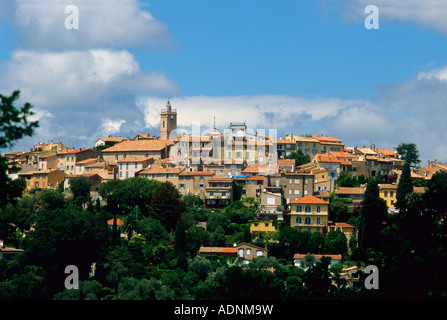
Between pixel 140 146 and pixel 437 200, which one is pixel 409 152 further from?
Result: pixel 437 200

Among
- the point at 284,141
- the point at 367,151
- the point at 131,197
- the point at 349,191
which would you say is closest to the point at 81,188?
the point at 131,197

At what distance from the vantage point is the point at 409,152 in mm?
102625

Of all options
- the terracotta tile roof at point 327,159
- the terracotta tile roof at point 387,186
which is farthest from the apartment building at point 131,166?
the terracotta tile roof at point 387,186

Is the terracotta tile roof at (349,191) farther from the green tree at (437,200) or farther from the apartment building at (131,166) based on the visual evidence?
the green tree at (437,200)

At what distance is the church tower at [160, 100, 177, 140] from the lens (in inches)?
4387

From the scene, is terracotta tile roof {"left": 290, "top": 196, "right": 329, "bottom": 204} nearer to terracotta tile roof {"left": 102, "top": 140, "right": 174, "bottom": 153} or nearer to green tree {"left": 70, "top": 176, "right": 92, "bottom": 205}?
green tree {"left": 70, "top": 176, "right": 92, "bottom": 205}

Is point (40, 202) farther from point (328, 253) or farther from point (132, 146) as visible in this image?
point (328, 253)

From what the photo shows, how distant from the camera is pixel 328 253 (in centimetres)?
6675

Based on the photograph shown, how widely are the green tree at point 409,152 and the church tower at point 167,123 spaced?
3046 centimetres

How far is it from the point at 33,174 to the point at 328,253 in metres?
39.9

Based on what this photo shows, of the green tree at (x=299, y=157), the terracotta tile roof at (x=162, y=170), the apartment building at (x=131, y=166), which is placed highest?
the green tree at (x=299, y=157)

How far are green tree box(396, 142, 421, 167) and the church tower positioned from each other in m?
30.5

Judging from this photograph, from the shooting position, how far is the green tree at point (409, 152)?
102312mm

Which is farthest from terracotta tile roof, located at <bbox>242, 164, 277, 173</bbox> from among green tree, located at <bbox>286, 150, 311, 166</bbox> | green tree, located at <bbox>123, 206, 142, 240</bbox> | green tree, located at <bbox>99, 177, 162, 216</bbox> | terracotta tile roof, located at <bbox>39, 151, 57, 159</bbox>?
terracotta tile roof, located at <bbox>39, 151, 57, 159</bbox>
